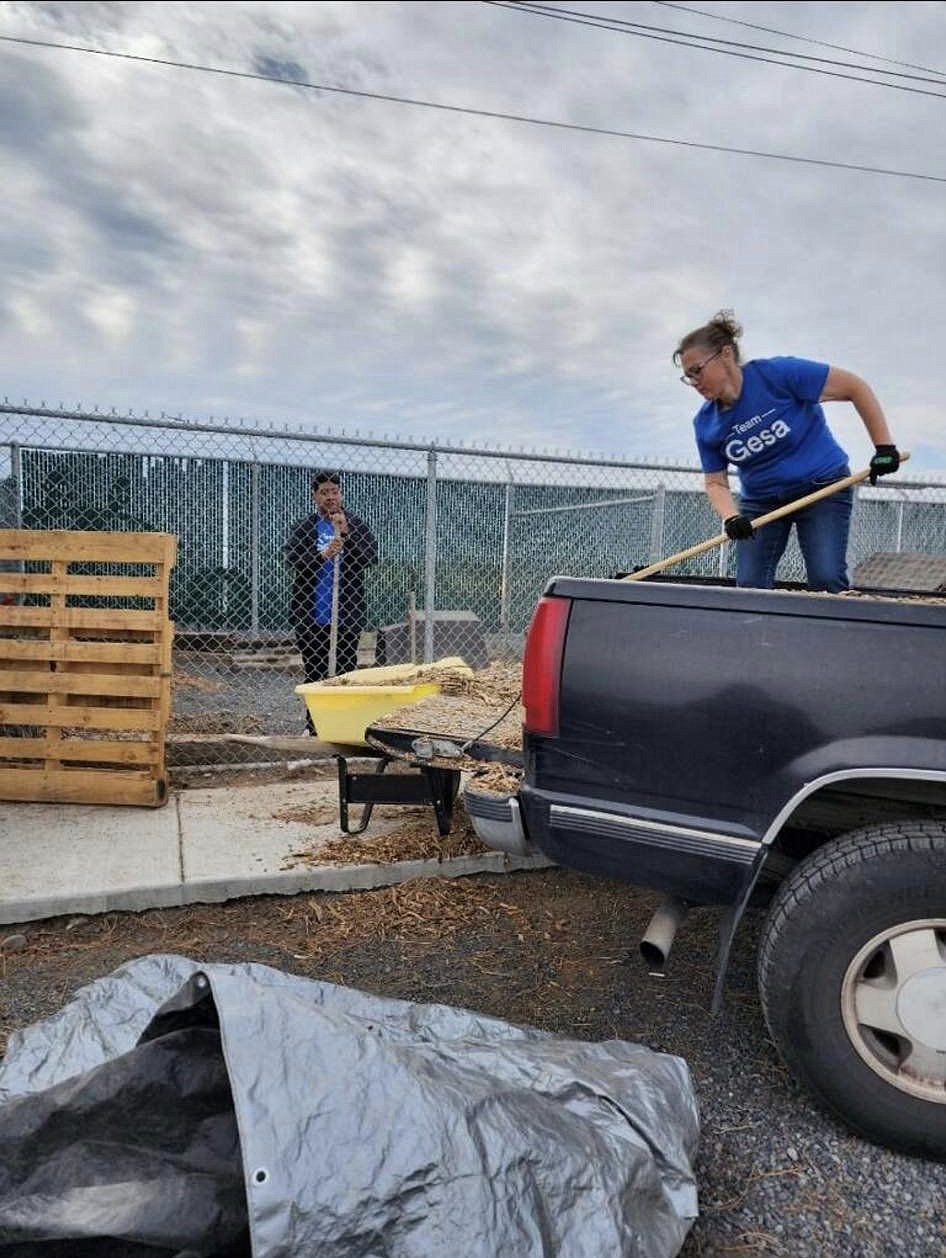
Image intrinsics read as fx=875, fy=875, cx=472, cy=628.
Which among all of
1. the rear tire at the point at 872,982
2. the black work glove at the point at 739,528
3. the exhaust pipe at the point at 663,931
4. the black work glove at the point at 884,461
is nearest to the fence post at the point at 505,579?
the black work glove at the point at 739,528

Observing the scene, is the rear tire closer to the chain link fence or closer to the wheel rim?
the wheel rim

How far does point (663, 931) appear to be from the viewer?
2438 mm

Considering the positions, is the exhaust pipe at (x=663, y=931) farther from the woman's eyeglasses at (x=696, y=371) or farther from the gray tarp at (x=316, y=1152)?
the woman's eyeglasses at (x=696, y=371)

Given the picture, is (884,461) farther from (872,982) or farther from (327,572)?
(327,572)

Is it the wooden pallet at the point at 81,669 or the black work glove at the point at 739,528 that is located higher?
the black work glove at the point at 739,528

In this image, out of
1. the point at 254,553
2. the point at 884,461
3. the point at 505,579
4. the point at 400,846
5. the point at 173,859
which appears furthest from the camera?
the point at 505,579

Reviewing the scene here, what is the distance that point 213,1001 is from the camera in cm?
186

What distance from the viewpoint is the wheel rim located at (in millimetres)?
2137

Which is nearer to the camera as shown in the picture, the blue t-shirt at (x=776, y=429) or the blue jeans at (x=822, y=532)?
the blue t-shirt at (x=776, y=429)

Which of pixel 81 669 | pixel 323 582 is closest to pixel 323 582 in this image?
pixel 323 582

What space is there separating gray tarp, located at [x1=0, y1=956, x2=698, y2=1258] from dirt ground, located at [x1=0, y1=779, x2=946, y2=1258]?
0.33 m

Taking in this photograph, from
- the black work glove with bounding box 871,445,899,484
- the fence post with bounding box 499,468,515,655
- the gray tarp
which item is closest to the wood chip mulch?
the gray tarp

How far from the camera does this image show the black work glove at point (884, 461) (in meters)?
3.49

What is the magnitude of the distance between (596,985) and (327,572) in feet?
12.8
